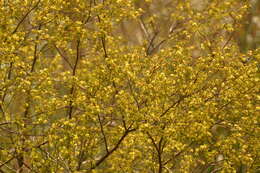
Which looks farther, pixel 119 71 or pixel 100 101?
pixel 100 101

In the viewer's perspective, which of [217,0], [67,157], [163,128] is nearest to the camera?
[163,128]

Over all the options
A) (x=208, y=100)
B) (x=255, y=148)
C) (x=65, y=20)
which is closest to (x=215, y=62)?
(x=208, y=100)

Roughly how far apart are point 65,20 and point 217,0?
5.82 meters

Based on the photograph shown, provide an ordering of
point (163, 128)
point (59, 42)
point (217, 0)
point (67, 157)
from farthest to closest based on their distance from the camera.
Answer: point (217, 0), point (59, 42), point (67, 157), point (163, 128)

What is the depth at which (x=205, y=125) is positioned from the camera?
31.0 ft

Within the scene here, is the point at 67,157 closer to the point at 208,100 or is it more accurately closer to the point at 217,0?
the point at 208,100

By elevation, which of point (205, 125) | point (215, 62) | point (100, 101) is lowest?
point (205, 125)

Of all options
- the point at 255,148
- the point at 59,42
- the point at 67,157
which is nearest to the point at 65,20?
the point at 59,42

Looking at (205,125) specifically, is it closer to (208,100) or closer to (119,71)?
(208,100)

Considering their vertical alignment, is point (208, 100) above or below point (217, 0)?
below

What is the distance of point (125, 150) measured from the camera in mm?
11234

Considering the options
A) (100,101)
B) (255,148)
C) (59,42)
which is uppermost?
(59,42)

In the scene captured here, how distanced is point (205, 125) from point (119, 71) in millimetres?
2277

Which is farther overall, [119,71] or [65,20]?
[65,20]
